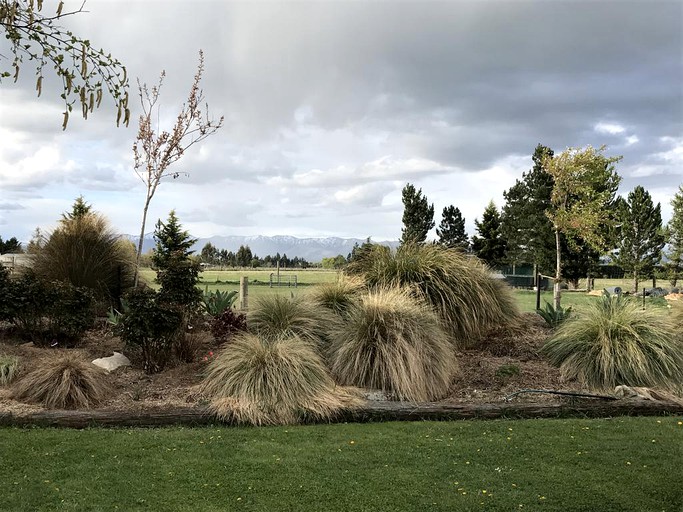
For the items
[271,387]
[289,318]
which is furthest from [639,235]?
[271,387]

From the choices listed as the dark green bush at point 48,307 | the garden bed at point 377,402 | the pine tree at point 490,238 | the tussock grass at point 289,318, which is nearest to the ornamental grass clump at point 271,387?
the garden bed at point 377,402

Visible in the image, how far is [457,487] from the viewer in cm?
352

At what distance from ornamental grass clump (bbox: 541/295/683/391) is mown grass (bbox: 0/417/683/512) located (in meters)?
1.22

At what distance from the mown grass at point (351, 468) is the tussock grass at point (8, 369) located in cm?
138

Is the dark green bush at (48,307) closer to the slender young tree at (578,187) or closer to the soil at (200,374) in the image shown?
the soil at (200,374)

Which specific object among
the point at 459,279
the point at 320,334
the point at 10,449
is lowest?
the point at 10,449

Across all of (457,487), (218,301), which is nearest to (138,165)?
(218,301)

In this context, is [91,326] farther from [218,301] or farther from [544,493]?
[544,493]

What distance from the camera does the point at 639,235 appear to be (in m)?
30.9

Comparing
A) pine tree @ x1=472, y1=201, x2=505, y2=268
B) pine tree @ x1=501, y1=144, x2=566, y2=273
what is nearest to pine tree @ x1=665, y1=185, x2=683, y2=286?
pine tree @ x1=501, y1=144, x2=566, y2=273

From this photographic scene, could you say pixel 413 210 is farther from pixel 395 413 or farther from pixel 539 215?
pixel 395 413

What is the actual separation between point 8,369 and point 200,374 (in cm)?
201

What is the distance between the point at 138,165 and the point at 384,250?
18.8 ft

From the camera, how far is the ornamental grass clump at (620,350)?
6082 millimetres
